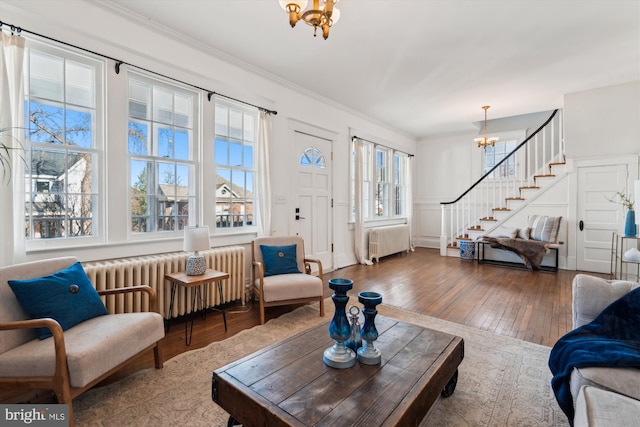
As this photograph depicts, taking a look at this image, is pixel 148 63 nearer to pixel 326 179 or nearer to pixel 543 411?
→ pixel 326 179

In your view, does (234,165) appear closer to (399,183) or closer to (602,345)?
(602,345)

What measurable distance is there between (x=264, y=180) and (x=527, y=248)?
4.76 metres

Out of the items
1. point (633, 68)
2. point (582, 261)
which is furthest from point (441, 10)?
point (582, 261)

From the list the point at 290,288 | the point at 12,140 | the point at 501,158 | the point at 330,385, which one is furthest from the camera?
the point at 501,158

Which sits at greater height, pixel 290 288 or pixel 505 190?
pixel 505 190

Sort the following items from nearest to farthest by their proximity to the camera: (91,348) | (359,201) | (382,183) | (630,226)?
(91,348), (630,226), (359,201), (382,183)

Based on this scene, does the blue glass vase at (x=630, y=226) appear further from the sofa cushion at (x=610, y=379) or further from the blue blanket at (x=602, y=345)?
the sofa cushion at (x=610, y=379)

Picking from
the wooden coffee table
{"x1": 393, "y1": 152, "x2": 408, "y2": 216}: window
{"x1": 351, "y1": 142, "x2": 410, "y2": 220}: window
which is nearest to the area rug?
the wooden coffee table

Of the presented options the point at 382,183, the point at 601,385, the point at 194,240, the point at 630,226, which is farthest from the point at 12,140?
the point at 630,226

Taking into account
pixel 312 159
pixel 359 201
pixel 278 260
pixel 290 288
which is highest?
pixel 312 159

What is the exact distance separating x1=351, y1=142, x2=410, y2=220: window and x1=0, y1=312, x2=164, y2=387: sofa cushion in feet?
14.0

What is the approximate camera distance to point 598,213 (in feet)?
16.7

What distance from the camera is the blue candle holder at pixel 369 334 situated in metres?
1.52

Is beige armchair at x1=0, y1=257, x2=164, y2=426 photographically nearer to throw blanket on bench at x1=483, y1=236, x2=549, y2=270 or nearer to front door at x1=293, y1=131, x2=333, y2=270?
front door at x1=293, y1=131, x2=333, y2=270
